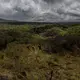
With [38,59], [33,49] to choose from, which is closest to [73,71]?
[38,59]

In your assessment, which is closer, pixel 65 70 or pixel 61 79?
pixel 61 79

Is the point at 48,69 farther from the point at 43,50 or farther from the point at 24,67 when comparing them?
the point at 43,50

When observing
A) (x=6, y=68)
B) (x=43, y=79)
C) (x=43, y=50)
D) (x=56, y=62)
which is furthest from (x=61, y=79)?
(x=43, y=50)

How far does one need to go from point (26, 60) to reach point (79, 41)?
5.97 metres

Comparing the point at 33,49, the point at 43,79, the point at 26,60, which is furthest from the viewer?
the point at 33,49

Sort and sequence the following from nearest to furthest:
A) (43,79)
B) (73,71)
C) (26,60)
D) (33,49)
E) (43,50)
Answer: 1. (43,79)
2. (73,71)
3. (26,60)
4. (33,49)
5. (43,50)

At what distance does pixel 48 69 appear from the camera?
14836 millimetres

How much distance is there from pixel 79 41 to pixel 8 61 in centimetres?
689

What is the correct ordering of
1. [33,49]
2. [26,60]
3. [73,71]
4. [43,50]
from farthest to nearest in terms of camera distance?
[43,50]
[33,49]
[26,60]
[73,71]

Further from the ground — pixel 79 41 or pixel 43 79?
pixel 79 41

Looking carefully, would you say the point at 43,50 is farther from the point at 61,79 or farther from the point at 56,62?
the point at 61,79

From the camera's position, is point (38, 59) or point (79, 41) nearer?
point (38, 59)

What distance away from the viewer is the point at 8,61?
15.7 m

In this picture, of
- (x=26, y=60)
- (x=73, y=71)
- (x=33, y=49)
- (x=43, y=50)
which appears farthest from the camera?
(x=43, y=50)
